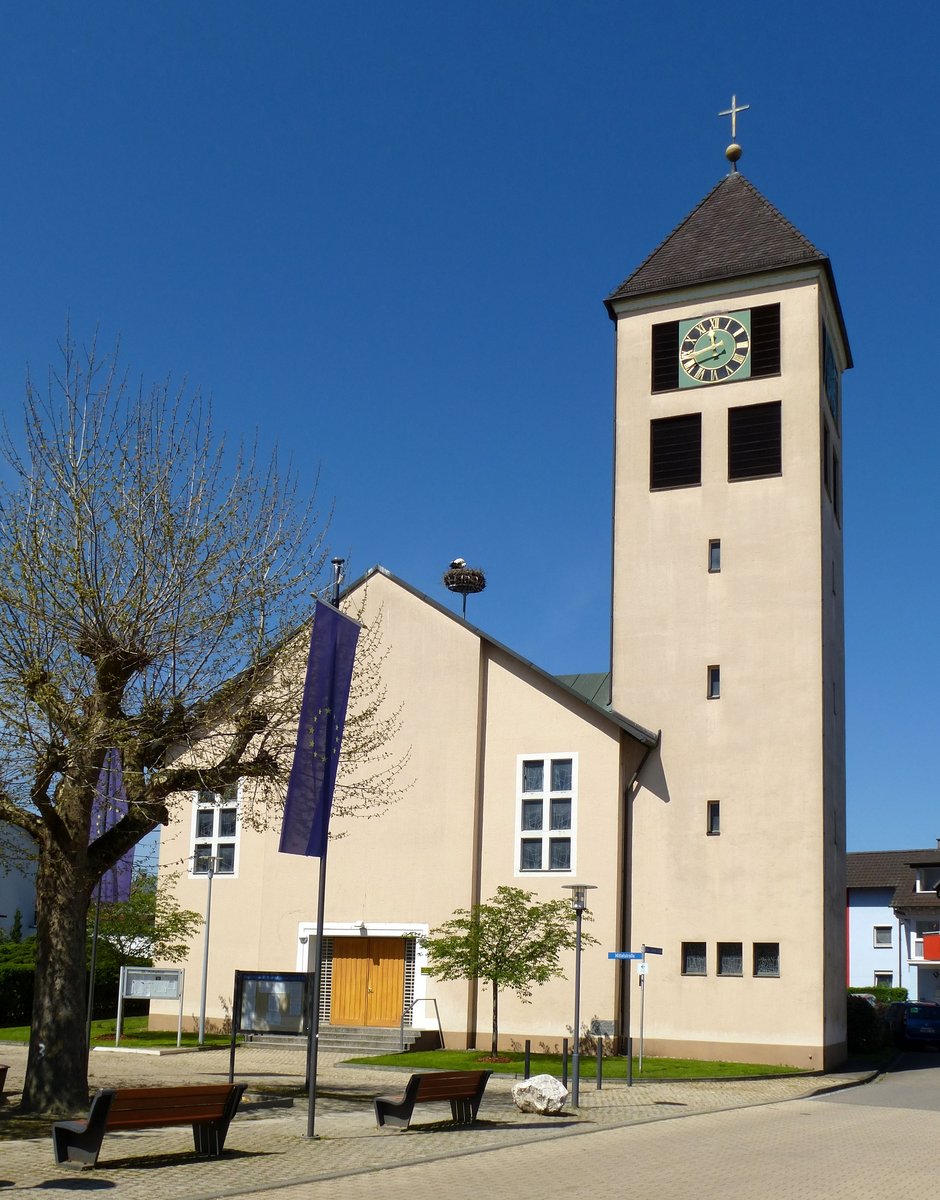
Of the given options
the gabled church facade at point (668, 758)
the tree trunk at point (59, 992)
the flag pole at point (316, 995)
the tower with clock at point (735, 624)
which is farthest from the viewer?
the gabled church facade at point (668, 758)

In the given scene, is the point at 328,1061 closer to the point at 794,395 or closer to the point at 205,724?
the point at 205,724

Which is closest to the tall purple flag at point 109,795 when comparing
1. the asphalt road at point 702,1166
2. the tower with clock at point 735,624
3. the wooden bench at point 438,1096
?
the wooden bench at point 438,1096

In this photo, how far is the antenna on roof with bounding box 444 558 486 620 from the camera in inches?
1628

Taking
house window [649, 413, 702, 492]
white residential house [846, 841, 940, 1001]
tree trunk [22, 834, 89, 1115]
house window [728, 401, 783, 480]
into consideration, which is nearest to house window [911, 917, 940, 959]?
white residential house [846, 841, 940, 1001]

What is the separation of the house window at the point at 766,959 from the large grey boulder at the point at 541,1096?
1104cm

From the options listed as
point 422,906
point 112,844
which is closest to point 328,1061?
point 422,906

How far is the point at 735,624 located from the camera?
31.2 metres

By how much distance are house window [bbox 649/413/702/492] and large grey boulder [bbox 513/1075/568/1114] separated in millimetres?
17182

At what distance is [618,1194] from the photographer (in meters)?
12.5

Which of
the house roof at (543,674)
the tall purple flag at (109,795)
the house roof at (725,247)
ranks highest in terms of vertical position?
the house roof at (725,247)

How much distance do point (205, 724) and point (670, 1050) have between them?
15.7 m

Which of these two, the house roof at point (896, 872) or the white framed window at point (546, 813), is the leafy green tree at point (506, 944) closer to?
the white framed window at point (546, 813)

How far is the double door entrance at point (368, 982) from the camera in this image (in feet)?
105

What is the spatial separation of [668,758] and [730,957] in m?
4.56
